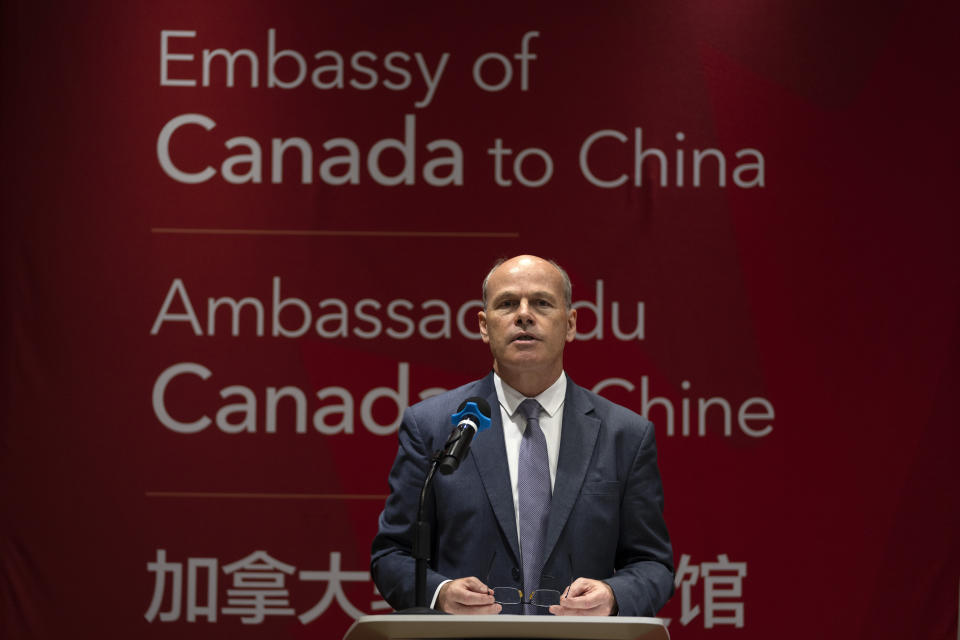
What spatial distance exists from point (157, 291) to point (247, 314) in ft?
1.11

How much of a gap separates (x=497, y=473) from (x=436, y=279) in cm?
160

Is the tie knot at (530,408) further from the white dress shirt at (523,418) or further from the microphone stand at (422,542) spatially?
the microphone stand at (422,542)

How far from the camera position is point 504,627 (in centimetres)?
178

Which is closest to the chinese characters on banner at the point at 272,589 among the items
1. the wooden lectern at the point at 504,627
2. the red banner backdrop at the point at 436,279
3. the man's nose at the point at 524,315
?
the red banner backdrop at the point at 436,279

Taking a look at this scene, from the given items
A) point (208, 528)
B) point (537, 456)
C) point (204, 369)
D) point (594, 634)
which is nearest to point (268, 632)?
point (208, 528)

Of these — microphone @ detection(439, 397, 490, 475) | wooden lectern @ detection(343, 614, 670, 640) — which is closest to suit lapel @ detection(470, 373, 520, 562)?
microphone @ detection(439, 397, 490, 475)

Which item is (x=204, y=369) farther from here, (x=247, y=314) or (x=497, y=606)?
(x=497, y=606)

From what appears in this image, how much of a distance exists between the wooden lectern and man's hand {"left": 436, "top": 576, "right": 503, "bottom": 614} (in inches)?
14.3

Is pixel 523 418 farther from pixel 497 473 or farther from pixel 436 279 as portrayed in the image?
pixel 436 279

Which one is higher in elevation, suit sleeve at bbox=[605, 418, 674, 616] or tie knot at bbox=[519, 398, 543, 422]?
tie knot at bbox=[519, 398, 543, 422]

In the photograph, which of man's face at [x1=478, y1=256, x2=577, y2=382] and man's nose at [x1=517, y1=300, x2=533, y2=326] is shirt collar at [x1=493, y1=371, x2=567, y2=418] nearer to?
man's face at [x1=478, y1=256, x2=577, y2=382]

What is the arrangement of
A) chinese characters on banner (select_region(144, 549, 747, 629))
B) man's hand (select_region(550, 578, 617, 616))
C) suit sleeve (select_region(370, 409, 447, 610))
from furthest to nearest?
chinese characters on banner (select_region(144, 549, 747, 629))
suit sleeve (select_region(370, 409, 447, 610))
man's hand (select_region(550, 578, 617, 616))

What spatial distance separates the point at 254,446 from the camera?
4020 millimetres

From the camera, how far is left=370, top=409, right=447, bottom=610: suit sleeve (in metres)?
2.47
